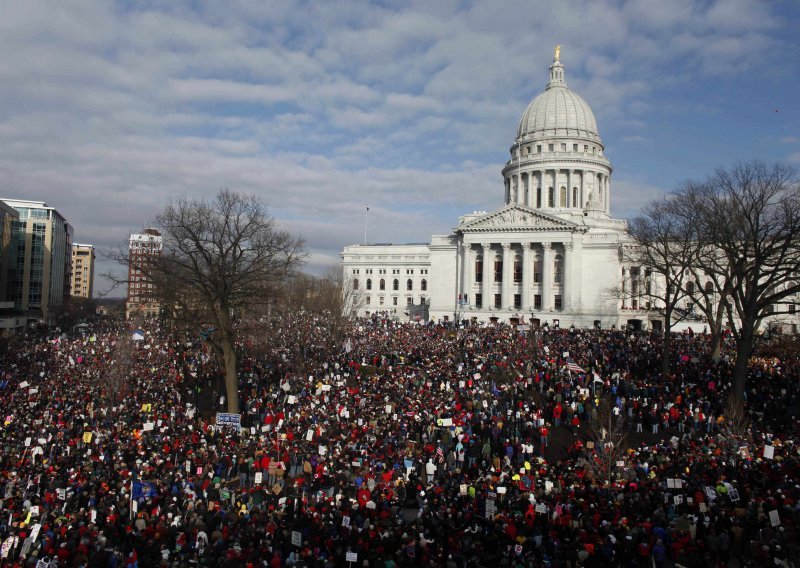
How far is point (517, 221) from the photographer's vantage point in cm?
6862

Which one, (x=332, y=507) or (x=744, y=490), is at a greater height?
(x=744, y=490)

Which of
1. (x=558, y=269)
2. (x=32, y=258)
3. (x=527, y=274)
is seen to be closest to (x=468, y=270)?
(x=527, y=274)

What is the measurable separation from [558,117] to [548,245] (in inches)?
1143

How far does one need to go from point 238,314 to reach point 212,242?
1193 centimetres

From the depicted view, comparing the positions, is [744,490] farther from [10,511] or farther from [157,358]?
[157,358]

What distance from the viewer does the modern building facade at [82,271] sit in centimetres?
17700

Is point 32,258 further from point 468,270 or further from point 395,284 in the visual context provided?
point 468,270

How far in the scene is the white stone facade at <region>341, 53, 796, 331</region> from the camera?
6625 centimetres

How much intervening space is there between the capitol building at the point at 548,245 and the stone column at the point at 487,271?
114 millimetres

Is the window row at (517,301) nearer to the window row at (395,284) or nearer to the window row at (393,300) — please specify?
the window row at (393,300)

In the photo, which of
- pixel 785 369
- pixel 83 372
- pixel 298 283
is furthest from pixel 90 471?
→ pixel 298 283

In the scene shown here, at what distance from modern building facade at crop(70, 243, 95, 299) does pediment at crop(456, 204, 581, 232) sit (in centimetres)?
14346

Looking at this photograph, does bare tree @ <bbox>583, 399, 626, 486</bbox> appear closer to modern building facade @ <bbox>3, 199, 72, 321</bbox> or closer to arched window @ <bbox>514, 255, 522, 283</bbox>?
arched window @ <bbox>514, 255, 522, 283</bbox>

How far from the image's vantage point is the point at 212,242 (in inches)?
Result: 1077
